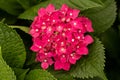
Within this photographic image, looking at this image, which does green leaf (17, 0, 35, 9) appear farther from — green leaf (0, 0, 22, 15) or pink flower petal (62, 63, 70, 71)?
pink flower petal (62, 63, 70, 71)

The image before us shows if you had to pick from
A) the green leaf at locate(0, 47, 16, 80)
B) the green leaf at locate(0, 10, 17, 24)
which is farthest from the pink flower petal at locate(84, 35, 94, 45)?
the green leaf at locate(0, 10, 17, 24)

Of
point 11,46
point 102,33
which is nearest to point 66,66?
point 11,46

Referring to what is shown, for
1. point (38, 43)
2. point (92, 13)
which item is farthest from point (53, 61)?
point (92, 13)

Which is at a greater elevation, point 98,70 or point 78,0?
point 78,0

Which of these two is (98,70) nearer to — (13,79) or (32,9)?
(13,79)

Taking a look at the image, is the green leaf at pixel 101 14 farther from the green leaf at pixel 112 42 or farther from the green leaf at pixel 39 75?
the green leaf at pixel 39 75
